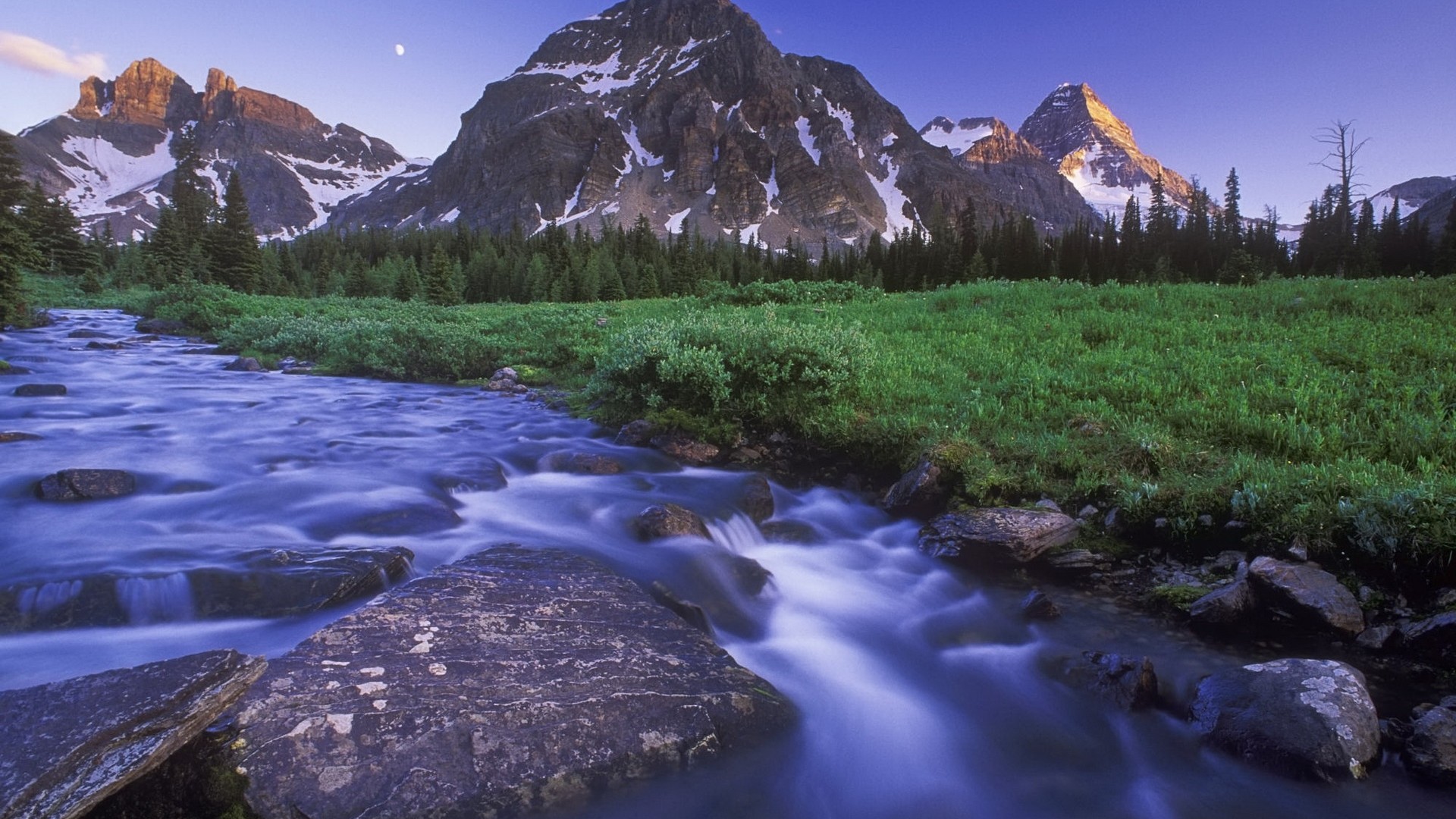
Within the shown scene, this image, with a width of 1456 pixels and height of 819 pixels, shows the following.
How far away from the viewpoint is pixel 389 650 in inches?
167

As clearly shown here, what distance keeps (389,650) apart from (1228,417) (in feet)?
31.2

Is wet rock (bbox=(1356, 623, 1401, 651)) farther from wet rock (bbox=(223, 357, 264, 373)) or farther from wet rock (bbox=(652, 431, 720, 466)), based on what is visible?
wet rock (bbox=(223, 357, 264, 373))

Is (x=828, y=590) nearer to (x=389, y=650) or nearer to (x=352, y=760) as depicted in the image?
(x=389, y=650)

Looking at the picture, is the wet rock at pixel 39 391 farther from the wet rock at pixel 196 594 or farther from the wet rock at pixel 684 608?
the wet rock at pixel 684 608

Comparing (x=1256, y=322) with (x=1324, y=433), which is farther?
(x=1256, y=322)

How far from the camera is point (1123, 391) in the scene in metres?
10.4

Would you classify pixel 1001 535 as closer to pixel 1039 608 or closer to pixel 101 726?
pixel 1039 608

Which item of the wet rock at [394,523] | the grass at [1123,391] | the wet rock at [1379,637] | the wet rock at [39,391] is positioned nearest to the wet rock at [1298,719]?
the wet rock at [1379,637]

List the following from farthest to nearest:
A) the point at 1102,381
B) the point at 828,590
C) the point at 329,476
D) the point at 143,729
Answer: the point at 1102,381, the point at 329,476, the point at 828,590, the point at 143,729

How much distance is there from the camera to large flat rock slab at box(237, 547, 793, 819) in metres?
3.38

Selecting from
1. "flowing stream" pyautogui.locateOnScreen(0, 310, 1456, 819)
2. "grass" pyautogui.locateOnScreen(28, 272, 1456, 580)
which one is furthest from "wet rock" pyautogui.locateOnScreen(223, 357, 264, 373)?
"flowing stream" pyautogui.locateOnScreen(0, 310, 1456, 819)

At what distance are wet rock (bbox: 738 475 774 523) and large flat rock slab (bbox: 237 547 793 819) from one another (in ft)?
11.4

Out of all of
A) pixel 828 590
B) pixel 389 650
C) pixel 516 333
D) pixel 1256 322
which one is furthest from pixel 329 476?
pixel 1256 322

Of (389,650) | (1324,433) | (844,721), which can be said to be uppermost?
(1324,433)
